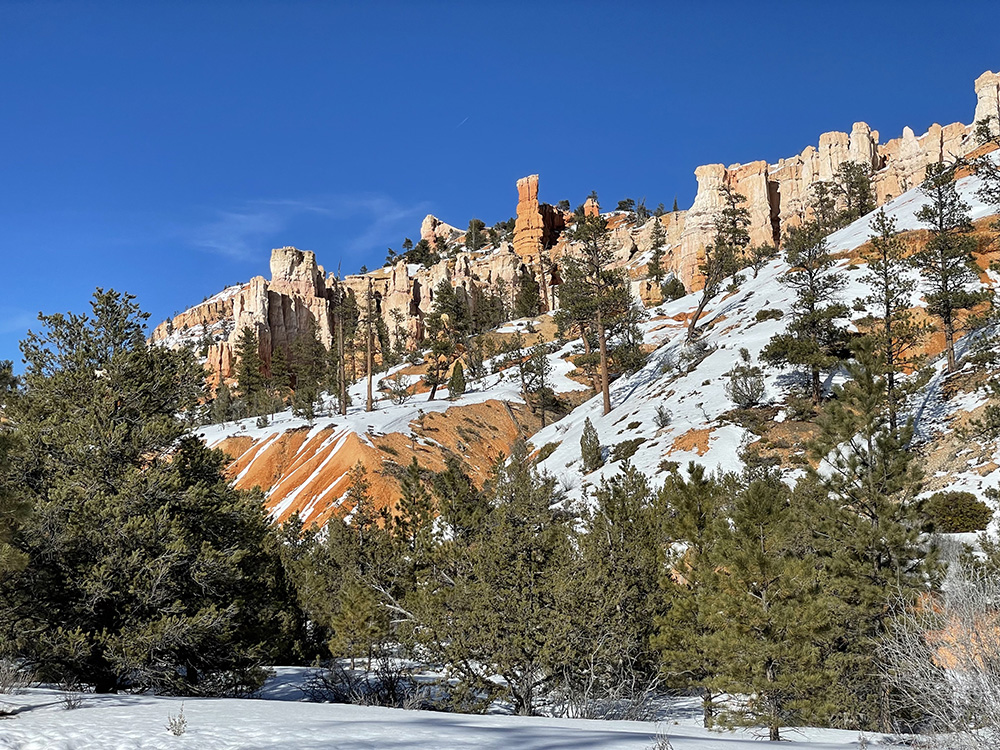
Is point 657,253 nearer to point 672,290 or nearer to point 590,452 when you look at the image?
point 672,290

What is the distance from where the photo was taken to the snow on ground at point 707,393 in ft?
115

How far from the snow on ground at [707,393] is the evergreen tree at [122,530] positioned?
1797 cm

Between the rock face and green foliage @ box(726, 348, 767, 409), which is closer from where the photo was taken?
green foliage @ box(726, 348, 767, 409)

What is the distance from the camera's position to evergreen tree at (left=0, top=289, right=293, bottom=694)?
43.1 feet

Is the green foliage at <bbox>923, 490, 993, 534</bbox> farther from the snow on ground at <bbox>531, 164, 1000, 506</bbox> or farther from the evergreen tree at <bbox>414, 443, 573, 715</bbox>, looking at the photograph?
the evergreen tree at <bbox>414, 443, 573, 715</bbox>

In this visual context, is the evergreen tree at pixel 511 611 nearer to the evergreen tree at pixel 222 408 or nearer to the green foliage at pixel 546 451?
the green foliage at pixel 546 451

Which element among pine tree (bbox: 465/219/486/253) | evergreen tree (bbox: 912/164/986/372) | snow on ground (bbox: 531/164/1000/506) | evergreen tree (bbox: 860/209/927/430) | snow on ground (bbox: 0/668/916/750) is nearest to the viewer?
snow on ground (bbox: 0/668/916/750)

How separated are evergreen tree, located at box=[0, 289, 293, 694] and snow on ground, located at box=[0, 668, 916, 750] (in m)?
3.15

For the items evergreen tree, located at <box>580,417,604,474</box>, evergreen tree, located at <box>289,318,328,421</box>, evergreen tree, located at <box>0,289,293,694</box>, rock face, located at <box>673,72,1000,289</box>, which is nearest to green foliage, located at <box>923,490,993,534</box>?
evergreen tree, located at <box>580,417,604,474</box>

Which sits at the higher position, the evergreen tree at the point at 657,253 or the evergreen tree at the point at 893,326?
the evergreen tree at the point at 657,253

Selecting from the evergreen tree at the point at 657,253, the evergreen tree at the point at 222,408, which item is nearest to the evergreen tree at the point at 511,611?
the evergreen tree at the point at 222,408

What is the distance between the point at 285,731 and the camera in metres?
7.30

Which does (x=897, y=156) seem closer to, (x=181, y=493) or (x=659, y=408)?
(x=659, y=408)

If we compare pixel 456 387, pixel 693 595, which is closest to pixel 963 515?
pixel 693 595
